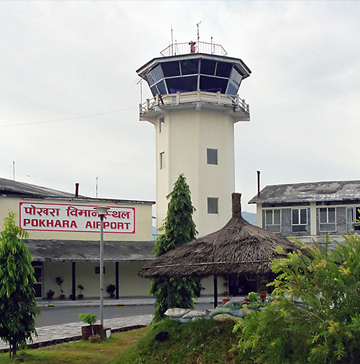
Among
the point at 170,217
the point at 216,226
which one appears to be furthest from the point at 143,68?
the point at 170,217

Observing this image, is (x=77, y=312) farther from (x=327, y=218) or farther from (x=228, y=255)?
(x=327, y=218)

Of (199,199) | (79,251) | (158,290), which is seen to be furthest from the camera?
(199,199)

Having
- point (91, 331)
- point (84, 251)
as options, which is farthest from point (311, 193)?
point (91, 331)

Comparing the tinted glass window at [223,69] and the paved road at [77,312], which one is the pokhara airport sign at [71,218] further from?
the tinted glass window at [223,69]

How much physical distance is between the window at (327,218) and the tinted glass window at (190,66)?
14.9 metres

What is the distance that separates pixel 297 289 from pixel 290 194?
121ft

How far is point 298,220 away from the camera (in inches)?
1789

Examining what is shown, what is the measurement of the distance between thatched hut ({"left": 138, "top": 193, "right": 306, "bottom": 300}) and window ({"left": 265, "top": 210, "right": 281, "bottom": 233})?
29146 millimetres

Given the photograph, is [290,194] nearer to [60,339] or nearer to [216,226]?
[216,226]

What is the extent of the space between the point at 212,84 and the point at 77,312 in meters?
18.0

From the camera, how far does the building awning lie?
32.7 meters

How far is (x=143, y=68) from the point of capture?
132 ft

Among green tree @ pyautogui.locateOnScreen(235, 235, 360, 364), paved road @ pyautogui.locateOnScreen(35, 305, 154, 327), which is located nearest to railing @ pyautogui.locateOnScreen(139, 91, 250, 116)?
paved road @ pyautogui.locateOnScreen(35, 305, 154, 327)

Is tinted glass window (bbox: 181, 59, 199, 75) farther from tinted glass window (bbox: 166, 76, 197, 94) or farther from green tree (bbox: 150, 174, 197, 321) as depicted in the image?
green tree (bbox: 150, 174, 197, 321)
